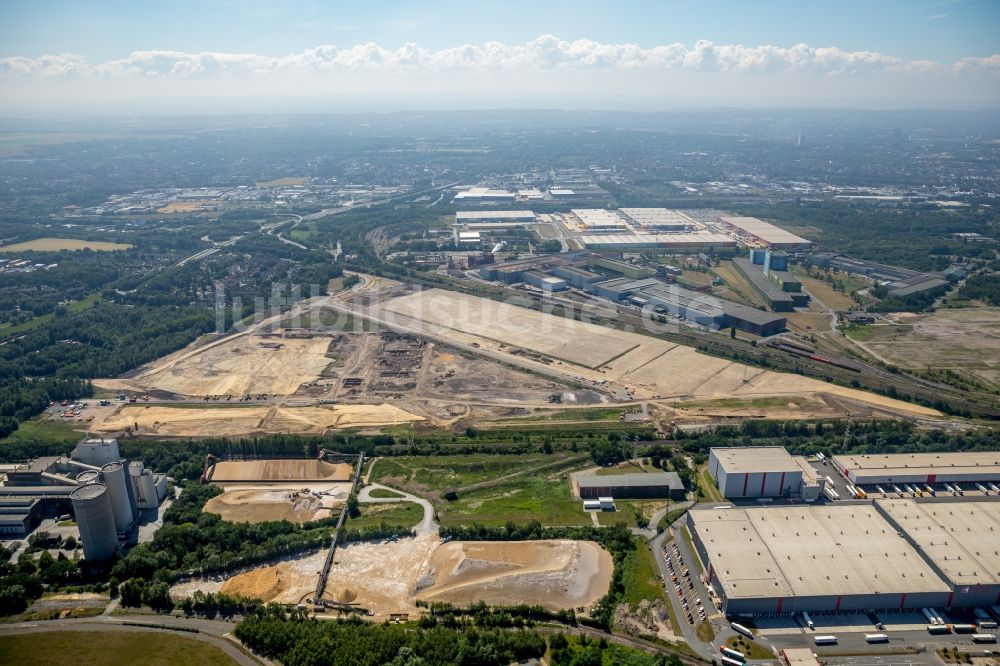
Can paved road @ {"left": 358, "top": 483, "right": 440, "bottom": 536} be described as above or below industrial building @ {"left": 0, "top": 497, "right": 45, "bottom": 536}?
below

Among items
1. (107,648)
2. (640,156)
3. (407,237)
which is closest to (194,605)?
(107,648)

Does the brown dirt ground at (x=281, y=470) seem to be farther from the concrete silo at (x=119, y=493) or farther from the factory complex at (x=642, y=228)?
the factory complex at (x=642, y=228)

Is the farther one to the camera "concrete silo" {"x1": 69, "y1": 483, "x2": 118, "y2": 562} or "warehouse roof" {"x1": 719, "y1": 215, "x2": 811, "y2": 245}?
"warehouse roof" {"x1": 719, "y1": 215, "x2": 811, "y2": 245}

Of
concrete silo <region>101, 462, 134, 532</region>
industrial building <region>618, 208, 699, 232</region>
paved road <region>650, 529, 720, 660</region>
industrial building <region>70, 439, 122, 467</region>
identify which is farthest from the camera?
industrial building <region>618, 208, 699, 232</region>

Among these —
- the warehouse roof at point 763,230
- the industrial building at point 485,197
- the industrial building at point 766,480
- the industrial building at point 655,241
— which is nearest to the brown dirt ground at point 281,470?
the industrial building at point 766,480

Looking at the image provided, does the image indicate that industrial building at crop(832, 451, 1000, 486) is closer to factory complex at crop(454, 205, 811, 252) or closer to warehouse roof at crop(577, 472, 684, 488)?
warehouse roof at crop(577, 472, 684, 488)

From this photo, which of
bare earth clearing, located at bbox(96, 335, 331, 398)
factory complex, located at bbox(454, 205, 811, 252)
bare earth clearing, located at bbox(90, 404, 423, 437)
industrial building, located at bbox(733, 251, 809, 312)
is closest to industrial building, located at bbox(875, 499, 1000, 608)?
bare earth clearing, located at bbox(90, 404, 423, 437)

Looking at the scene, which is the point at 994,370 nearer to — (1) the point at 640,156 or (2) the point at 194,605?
(2) the point at 194,605
